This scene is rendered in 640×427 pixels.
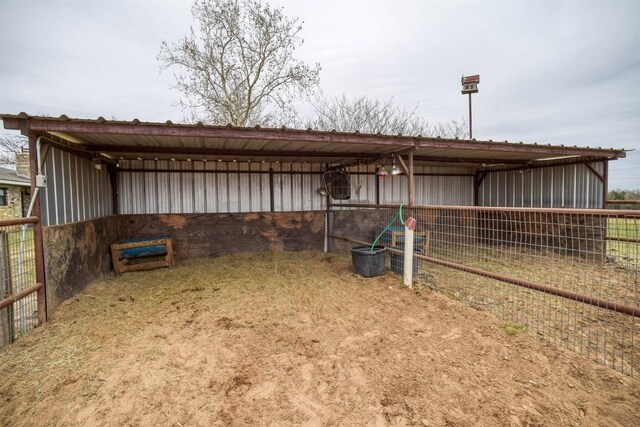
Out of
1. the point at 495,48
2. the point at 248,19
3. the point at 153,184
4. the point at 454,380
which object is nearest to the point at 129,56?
the point at 248,19

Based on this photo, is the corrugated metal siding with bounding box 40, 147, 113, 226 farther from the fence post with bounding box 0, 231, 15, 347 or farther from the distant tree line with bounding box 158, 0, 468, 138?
the distant tree line with bounding box 158, 0, 468, 138

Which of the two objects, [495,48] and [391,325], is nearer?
[391,325]

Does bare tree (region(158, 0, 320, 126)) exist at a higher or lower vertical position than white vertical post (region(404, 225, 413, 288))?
higher

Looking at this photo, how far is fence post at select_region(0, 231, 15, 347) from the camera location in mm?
2675

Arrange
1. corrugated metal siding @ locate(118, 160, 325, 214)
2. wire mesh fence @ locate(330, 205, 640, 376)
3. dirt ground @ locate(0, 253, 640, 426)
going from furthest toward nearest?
corrugated metal siding @ locate(118, 160, 325, 214) < wire mesh fence @ locate(330, 205, 640, 376) < dirt ground @ locate(0, 253, 640, 426)

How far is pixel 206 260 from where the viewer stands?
6.27m

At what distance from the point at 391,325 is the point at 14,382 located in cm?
312

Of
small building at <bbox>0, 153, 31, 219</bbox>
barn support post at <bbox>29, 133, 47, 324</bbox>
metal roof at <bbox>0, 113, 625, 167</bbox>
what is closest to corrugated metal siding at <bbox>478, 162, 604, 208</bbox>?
metal roof at <bbox>0, 113, 625, 167</bbox>

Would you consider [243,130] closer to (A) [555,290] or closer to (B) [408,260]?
(B) [408,260]

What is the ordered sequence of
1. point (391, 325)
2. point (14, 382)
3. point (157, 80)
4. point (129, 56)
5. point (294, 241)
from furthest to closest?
point (157, 80) → point (129, 56) → point (294, 241) → point (391, 325) → point (14, 382)

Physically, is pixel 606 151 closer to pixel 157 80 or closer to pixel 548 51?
pixel 548 51

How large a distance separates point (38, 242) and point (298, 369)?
10.1 ft

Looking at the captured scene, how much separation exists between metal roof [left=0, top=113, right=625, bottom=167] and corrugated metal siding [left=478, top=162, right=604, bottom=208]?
60 cm

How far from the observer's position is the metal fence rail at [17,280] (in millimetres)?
2699
